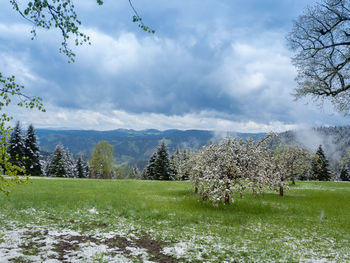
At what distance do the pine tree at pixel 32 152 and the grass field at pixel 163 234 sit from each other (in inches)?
1712

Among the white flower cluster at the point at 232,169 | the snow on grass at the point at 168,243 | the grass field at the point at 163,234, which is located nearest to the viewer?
the snow on grass at the point at 168,243

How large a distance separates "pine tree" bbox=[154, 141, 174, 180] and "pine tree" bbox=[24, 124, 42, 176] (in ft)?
93.2

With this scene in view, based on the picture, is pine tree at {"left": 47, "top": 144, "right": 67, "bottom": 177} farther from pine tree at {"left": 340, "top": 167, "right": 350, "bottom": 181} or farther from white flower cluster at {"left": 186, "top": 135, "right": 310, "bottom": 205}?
pine tree at {"left": 340, "top": 167, "right": 350, "bottom": 181}

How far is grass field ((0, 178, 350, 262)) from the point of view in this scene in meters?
7.40

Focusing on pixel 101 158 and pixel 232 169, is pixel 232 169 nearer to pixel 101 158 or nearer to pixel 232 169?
pixel 232 169

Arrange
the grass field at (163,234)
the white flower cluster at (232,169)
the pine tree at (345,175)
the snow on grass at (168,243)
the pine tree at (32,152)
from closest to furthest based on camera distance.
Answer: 1. the snow on grass at (168,243)
2. the grass field at (163,234)
3. the white flower cluster at (232,169)
4. the pine tree at (32,152)
5. the pine tree at (345,175)

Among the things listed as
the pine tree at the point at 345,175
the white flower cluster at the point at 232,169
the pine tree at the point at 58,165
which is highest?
the white flower cluster at the point at 232,169

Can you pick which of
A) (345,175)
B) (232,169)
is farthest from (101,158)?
(345,175)

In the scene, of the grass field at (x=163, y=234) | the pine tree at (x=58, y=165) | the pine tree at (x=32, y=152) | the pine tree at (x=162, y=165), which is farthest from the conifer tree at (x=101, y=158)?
the grass field at (x=163, y=234)

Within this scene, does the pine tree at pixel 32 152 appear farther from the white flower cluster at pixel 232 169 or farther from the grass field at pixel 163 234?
the white flower cluster at pixel 232 169

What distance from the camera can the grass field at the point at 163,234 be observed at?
24.3 feet

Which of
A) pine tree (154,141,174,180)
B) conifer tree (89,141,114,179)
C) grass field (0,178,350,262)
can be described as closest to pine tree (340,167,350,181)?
pine tree (154,141,174,180)

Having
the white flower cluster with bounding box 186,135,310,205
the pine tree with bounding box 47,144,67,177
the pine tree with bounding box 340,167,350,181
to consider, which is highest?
the white flower cluster with bounding box 186,135,310,205

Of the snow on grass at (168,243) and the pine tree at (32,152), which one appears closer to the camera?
the snow on grass at (168,243)
